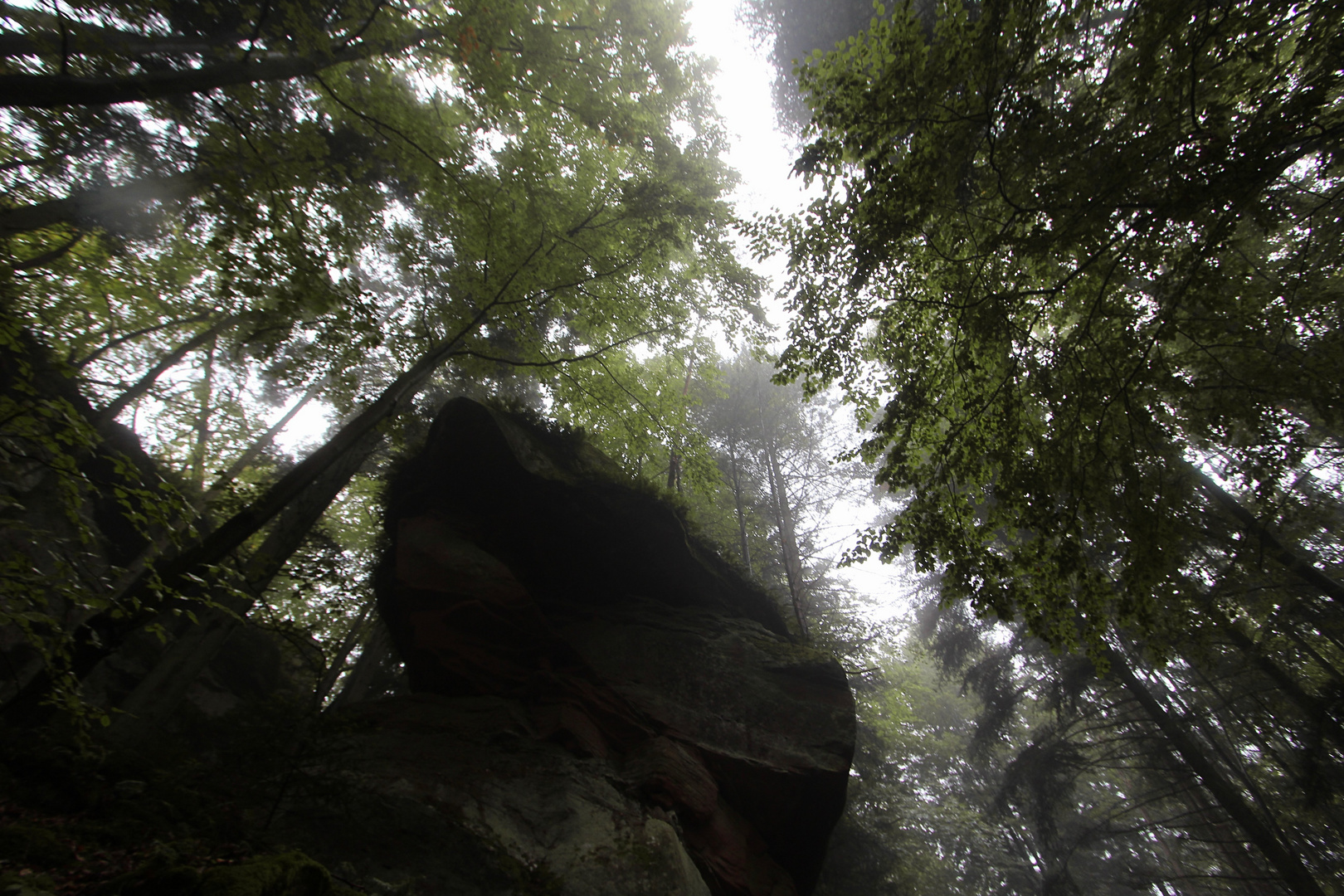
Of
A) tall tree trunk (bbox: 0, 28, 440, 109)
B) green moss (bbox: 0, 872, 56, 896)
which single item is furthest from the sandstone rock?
tall tree trunk (bbox: 0, 28, 440, 109)

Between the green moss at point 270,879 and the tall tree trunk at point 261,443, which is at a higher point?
the tall tree trunk at point 261,443

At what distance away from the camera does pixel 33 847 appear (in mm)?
2539

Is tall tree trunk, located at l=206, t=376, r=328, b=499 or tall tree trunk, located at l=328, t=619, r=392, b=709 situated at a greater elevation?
tall tree trunk, located at l=206, t=376, r=328, b=499

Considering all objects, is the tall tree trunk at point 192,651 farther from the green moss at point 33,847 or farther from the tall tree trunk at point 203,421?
the tall tree trunk at point 203,421

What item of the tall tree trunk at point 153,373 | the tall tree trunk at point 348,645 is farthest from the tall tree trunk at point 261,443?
the tall tree trunk at point 348,645

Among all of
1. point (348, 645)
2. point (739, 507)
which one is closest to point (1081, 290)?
point (739, 507)

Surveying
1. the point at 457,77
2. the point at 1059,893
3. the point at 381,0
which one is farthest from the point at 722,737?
the point at 1059,893

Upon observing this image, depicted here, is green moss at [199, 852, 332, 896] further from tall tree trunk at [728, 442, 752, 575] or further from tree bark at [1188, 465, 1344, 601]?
tall tree trunk at [728, 442, 752, 575]

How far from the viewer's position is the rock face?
456cm

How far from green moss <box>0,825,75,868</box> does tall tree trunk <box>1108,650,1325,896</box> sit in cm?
1190

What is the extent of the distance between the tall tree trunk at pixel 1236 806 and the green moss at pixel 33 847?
11903mm

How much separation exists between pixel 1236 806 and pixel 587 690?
1142cm

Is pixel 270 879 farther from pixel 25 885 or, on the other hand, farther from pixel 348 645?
pixel 348 645

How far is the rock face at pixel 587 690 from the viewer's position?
4.56 meters
